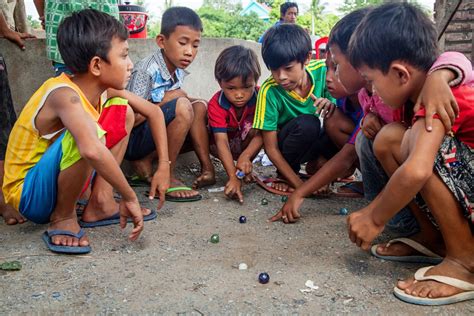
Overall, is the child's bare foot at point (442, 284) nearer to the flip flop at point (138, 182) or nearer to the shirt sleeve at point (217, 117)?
the shirt sleeve at point (217, 117)

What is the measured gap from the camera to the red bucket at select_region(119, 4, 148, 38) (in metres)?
4.73

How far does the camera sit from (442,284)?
1970 millimetres

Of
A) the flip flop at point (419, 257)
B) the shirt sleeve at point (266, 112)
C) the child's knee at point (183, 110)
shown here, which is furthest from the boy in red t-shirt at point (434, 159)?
the child's knee at point (183, 110)

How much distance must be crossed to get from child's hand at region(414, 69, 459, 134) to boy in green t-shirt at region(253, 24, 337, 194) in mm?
1522

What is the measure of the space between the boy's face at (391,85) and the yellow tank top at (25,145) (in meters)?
1.44

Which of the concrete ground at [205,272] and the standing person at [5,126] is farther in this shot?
the standing person at [5,126]

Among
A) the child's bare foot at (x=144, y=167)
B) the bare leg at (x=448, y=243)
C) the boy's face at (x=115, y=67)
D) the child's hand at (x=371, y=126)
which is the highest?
the boy's face at (x=115, y=67)

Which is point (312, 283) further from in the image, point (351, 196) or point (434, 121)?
point (351, 196)

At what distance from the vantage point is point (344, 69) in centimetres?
285

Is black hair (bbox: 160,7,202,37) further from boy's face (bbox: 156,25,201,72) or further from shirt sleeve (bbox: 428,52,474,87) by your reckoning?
shirt sleeve (bbox: 428,52,474,87)

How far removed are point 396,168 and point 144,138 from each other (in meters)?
2.01

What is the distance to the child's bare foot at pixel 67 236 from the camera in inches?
98.5

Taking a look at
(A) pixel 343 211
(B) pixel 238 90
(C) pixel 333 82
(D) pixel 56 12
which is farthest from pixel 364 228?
(D) pixel 56 12

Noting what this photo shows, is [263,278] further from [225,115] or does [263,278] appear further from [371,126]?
[225,115]
